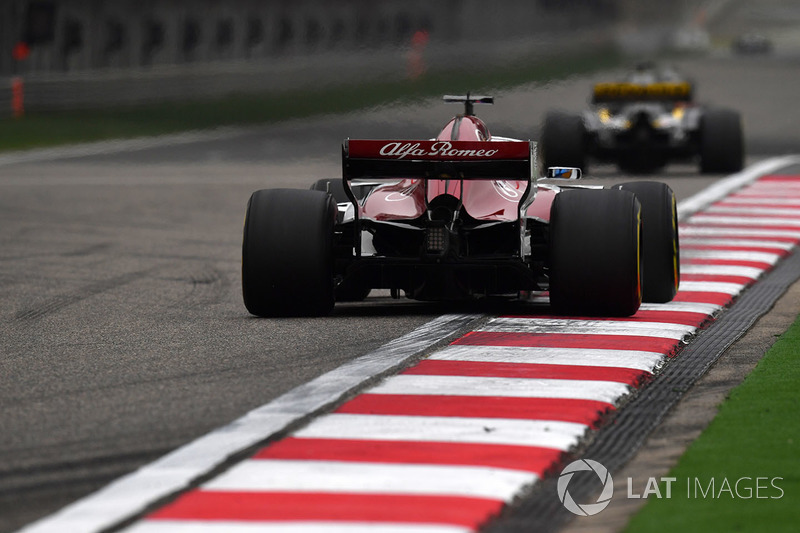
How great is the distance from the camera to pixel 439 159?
971 cm

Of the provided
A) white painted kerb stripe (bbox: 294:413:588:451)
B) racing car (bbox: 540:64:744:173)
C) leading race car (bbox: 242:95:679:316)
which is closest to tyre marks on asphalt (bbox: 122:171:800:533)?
white painted kerb stripe (bbox: 294:413:588:451)

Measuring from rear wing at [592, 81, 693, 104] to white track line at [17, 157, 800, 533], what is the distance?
1277cm

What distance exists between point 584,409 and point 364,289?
11.0 feet

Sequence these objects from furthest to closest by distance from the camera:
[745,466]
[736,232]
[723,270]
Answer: [736,232] → [723,270] → [745,466]

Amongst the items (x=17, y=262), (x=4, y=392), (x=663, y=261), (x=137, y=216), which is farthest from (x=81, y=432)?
(x=137, y=216)

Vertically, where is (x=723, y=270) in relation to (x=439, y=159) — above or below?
below

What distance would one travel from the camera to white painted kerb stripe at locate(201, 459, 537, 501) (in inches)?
216

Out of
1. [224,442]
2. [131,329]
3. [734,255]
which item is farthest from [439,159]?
[734,255]

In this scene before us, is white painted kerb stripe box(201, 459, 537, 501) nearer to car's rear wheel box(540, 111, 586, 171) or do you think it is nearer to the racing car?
car's rear wheel box(540, 111, 586, 171)

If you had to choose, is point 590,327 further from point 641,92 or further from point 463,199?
point 641,92

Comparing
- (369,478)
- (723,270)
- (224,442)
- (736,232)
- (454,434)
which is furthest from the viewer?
(736,232)

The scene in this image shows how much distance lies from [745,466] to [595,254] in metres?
3.62

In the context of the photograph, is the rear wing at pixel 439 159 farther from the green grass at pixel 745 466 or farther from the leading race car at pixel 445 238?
the green grass at pixel 745 466

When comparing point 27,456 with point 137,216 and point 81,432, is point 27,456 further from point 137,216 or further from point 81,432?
point 137,216
